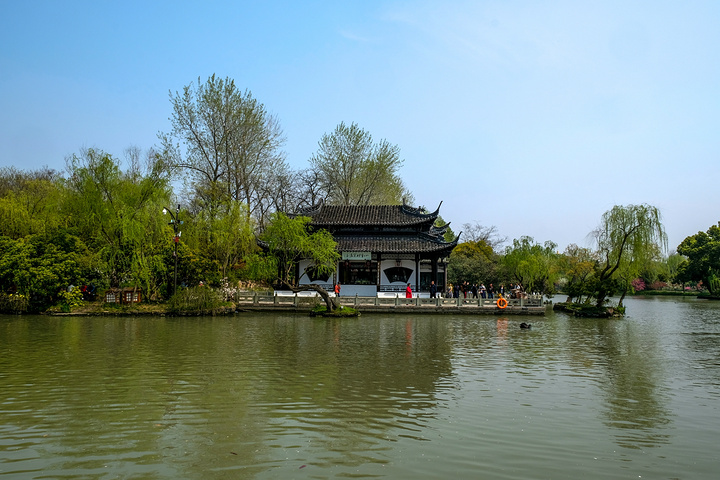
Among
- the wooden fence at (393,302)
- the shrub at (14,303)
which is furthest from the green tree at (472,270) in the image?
the shrub at (14,303)

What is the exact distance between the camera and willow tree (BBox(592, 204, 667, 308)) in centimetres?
2734

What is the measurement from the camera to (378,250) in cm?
3164

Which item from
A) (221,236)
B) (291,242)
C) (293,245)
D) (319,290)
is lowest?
(319,290)

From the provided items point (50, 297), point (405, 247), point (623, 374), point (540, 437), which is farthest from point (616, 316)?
point (50, 297)

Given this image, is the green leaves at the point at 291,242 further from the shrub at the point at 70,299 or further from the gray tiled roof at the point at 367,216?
the shrub at the point at 70,299

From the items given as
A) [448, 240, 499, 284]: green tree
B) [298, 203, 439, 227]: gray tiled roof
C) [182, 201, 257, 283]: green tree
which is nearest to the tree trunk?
[182, 201, 257, 283]: green tree

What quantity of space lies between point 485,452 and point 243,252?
24.2 metres

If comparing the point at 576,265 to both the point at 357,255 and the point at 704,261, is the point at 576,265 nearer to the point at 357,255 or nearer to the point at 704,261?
the point at 704,261

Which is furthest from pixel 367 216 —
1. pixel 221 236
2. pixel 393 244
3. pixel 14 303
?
pixel 14 303

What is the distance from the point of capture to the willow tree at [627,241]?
27.3 m

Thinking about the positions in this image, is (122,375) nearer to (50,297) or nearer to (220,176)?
(50,297)

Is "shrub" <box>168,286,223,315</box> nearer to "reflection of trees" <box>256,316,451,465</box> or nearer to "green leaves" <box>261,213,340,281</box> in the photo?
"green leaves" <box>261,213,340,281</box>

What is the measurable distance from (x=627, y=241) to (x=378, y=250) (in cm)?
1318

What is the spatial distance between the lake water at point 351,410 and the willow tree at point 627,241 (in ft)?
44.0
